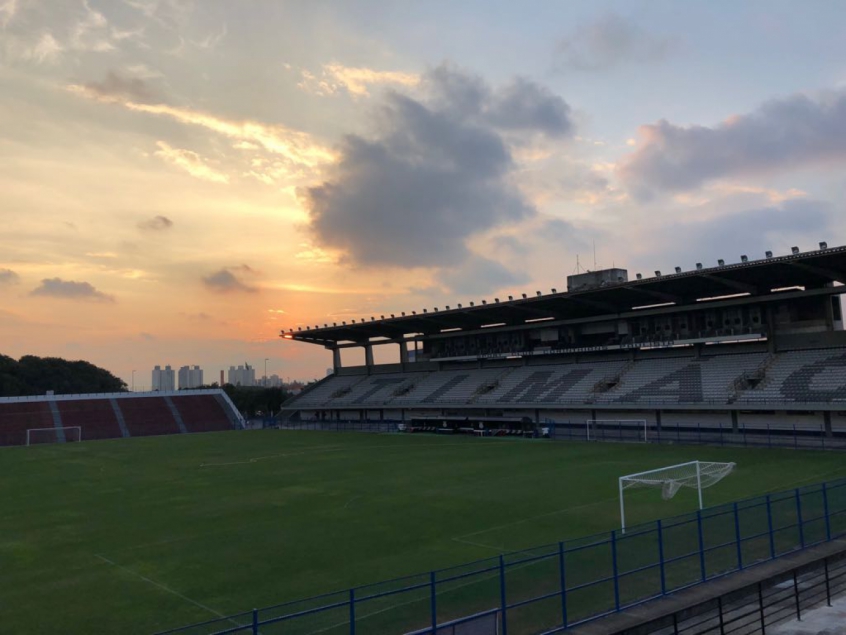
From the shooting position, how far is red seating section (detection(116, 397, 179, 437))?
7112 cm

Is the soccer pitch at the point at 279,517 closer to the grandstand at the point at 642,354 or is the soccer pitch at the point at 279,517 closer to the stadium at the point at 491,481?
the stadium at the point at 491,481

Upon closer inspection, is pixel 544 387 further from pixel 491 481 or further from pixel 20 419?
pixel 20 419

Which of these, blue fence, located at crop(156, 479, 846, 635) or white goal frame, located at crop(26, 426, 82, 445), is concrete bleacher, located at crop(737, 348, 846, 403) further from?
white goal frame, located at crop(26, 426, 82, 445)

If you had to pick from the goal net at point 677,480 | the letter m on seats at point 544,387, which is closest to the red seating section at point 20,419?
the letter m on seats at point 544,387

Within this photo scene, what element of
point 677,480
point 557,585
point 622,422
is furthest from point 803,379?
point 557,585

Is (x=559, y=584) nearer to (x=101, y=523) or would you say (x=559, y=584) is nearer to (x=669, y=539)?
(x=669, y=539)

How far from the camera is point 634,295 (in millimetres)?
56812

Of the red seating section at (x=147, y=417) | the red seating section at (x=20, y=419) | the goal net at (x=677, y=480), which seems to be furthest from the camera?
the red seating section at (x=147, y=417)

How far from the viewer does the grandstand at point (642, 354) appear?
148ft

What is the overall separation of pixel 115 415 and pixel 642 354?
5932 cm

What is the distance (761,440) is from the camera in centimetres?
4128

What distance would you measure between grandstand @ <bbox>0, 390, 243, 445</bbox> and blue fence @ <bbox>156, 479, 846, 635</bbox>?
63127mm

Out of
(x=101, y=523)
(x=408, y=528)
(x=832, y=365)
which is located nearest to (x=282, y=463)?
(x=101, y=523)

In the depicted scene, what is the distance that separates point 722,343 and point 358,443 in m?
33.1
